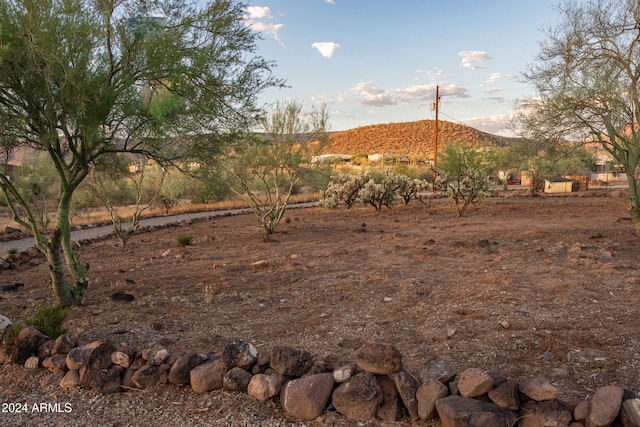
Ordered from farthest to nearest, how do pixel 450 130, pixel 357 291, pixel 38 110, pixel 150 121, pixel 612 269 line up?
pixel 450 130 → pixel 612 269 → pixel 357 291 → pixel 150 121 → pixel 38 110

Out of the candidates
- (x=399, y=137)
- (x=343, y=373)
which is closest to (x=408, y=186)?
(x=343, y=373)

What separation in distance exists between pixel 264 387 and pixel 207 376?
54 cm

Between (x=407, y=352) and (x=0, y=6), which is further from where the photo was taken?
(x=0, y=6)

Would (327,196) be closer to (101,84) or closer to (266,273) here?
(266,273)

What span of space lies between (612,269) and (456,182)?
1248 centimetres

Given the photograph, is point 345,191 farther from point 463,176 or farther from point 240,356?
point 240,356

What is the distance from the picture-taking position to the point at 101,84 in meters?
5.72

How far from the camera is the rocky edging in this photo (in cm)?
320

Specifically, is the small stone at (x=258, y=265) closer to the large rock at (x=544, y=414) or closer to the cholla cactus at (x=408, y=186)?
the large rock at (x=544, y=414)

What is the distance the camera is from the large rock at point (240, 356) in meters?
4.09

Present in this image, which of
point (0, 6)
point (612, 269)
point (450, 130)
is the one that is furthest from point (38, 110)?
point (450, 130)

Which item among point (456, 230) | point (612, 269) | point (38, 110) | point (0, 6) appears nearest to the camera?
point (0, 6)

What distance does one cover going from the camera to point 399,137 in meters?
83.8

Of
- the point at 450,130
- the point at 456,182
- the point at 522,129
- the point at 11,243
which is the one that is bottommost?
the point at 11,243
